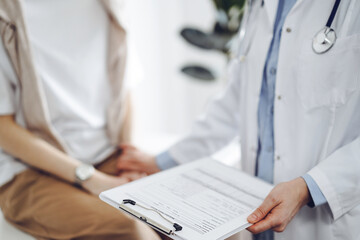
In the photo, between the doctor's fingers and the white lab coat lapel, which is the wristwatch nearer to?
the doctor's fingers

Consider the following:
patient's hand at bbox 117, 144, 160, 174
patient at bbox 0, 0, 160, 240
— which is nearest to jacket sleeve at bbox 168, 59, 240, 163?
patient's hand at bbox 117, 144, 160, 174

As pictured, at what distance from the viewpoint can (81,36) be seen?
4.10 ft

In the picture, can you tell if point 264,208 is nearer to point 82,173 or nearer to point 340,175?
point 340,175

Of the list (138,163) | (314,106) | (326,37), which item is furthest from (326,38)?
(138,163)

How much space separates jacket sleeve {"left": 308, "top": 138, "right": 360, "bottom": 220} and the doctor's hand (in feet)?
0.15

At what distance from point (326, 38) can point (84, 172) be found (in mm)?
778

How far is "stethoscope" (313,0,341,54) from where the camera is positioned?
2.95 ft

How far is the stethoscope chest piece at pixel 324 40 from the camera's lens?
35.8 inches

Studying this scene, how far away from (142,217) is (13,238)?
0.47m

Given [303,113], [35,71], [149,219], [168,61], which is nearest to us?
[149,219]

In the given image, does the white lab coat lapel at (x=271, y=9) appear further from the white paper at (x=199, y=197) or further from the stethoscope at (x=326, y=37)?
the white paper at (x=199, y=197)

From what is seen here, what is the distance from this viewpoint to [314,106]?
0.96m

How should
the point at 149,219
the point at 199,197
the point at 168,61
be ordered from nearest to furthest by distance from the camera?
the point at 149,219, the point at 199,197, the point at 168,61

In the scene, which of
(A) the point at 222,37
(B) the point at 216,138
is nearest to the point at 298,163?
(B) the point at 216,138
